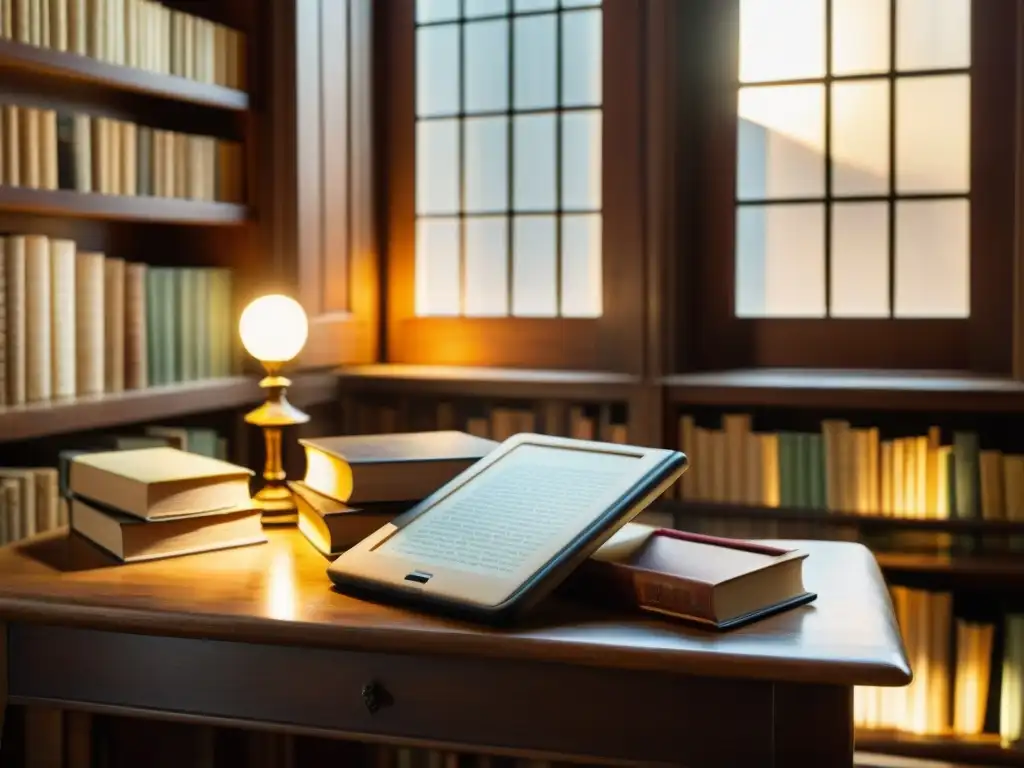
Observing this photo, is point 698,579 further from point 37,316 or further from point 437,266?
point 437,266


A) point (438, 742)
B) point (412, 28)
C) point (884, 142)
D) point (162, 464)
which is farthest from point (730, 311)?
point (438, 742)

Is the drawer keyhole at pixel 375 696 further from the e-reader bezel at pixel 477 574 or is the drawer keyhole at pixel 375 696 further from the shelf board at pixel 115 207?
the shelf board at pixel 115 207

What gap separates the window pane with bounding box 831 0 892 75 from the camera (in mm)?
3168

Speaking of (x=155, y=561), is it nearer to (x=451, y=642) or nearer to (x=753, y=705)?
(x=451, y=642)

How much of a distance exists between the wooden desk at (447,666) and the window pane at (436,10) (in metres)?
2.28

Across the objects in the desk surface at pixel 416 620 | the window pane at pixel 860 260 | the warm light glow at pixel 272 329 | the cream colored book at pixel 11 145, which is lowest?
the desk surface at pixel 416 620

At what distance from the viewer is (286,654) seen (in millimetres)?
1527

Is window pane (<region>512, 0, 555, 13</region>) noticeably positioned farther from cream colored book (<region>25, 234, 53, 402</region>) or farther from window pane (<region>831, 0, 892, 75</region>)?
cream colored book (<region>25, 234, 53, 402</region>)

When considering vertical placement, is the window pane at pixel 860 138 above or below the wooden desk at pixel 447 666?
above

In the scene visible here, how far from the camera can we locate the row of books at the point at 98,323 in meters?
2.38

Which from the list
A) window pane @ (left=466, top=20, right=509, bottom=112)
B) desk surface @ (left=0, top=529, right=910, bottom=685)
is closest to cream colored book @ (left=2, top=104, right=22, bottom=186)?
desk surface @ (left=0, top=529, right=910, bottom=685)

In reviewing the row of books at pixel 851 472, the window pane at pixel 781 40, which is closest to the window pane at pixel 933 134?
the window pane at pixel 781 40

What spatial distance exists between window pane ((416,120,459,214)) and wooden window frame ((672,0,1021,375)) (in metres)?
0.71

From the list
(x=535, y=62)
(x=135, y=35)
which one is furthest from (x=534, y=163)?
(x=135, y=35)
